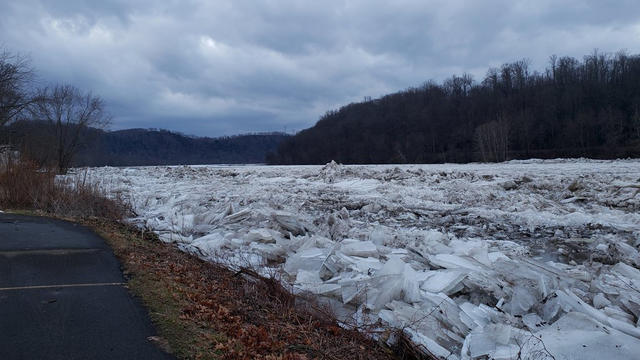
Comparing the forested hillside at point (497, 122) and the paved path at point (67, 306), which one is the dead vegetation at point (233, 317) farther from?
the forested hillside at point (497, 122)

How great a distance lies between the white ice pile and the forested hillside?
47.9 m

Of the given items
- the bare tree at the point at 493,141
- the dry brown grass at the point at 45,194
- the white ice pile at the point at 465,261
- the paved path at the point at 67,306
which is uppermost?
the bare tree at the point at 493,141

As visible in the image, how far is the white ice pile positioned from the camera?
3.95 metres

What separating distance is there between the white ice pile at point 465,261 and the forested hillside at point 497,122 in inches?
1885

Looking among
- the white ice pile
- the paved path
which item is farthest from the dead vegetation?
the white ice pile

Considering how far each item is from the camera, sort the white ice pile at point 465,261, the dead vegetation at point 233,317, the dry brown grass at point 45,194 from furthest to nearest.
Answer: the dry brown grass at point 45,194
the white ice pile at point 465,261
the dead vegetation at point 233,317

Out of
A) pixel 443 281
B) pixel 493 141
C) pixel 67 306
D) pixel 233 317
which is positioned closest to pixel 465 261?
pixel 443 281

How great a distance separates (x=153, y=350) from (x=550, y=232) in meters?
7.84

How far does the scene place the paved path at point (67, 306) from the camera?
3160mm

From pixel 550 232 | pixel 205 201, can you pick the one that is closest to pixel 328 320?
pixel 550 232

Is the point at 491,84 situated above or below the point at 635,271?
above

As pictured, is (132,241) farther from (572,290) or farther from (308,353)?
(572,290)

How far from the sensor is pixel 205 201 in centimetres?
1313

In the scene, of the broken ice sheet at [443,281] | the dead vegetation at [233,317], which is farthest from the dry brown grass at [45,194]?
the broken ice sheet at [443,281]
